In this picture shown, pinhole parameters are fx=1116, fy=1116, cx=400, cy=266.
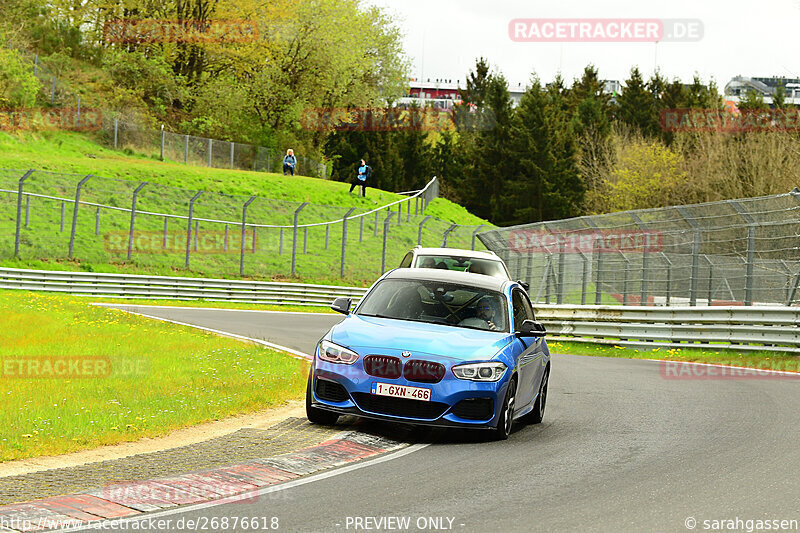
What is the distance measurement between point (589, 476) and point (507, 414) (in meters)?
1.84

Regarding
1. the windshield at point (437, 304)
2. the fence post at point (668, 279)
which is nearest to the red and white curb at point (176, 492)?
the windshield at point (437, 304)

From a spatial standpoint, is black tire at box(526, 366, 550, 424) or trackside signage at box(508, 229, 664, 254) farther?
trackside signage at box(508, 229, 664, 254)

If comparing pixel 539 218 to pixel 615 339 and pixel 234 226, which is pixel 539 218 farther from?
pixel 615 339

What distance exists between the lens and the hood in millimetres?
9750

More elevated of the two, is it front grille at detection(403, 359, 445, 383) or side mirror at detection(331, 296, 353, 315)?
side mirror at detection(331, 296, 353, 315)

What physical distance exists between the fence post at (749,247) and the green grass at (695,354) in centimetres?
109

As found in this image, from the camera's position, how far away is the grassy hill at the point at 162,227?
120 feet

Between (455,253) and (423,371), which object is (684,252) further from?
(423,371)

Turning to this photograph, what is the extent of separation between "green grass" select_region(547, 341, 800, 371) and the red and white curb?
12.3m

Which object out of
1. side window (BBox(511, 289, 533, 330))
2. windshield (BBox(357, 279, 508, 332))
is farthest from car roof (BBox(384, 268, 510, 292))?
side window (BBox(511, 289, 533, 330))

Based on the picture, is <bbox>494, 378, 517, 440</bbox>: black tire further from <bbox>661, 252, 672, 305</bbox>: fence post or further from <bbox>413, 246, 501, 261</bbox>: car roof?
<bbox>661, 252, 672, 305</bbox>: fence post

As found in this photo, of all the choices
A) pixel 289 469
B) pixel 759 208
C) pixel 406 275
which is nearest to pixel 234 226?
pixel 759 208

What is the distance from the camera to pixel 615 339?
2375 cm

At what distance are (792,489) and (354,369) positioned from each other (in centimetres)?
374
